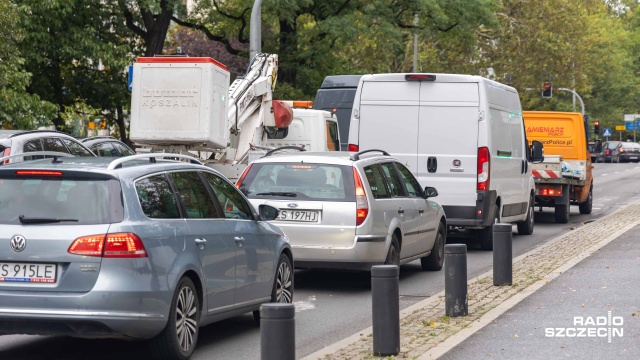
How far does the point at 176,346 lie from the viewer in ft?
27.6

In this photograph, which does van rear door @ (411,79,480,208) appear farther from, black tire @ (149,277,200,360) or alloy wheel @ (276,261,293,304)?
black tire @ (149,277,200,360)

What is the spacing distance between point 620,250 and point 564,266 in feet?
8.70

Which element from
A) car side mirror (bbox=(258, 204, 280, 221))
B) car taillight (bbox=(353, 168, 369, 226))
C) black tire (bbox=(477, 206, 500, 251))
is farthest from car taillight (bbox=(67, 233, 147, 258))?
black tire (bbox=(477, 206, 500, 251))

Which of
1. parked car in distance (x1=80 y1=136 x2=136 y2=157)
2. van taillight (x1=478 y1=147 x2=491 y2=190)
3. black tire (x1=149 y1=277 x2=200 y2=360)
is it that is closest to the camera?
black tire (x1=149 y1=277 x2=200 y2=360)

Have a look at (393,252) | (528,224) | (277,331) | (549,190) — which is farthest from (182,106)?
(277,331)

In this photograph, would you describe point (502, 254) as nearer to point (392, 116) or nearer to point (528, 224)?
point (392, 116)

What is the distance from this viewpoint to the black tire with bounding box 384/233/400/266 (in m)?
13.2

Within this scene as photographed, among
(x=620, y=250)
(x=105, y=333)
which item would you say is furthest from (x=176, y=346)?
(x=620, y=250)

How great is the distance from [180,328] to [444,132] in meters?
9.70

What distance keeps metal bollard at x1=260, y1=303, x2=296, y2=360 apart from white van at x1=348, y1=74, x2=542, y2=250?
1131cm

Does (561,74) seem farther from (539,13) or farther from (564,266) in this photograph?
(564,266)

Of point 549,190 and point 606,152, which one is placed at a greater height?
point 606,152

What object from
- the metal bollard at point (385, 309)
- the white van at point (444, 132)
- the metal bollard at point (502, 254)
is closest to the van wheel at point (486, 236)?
the white van at point (444, 132)

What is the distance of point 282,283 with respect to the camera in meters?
10.7
